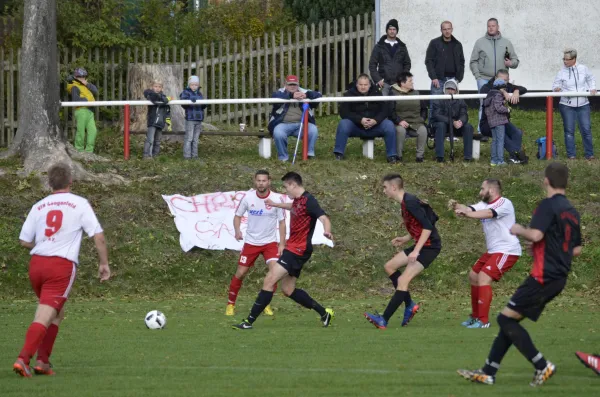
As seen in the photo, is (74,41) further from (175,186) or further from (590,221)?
(590,221)

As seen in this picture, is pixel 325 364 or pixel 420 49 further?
pixel 420 49

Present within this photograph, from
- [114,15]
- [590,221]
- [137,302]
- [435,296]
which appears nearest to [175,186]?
[137,302]

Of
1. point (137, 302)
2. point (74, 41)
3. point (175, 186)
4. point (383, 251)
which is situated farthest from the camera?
point (74, 41)

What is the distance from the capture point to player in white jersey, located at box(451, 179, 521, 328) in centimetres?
1340

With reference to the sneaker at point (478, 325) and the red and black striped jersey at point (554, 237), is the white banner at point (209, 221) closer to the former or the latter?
the sneaker at point (478, 325)

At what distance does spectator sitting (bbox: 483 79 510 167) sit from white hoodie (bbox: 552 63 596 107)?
1182 mm

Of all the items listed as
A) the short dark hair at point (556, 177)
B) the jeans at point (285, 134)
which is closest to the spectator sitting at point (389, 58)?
the jeans at point (285, 134)

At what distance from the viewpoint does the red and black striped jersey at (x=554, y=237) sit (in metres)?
9.02

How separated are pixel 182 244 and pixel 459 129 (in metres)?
5.93

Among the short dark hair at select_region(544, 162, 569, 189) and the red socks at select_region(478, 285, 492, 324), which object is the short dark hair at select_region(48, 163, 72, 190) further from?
the red socks at select_region(478, 285, 492, 324)

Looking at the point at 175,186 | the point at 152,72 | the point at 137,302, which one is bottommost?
the point at 137,302

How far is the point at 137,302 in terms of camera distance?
16859 millimetres

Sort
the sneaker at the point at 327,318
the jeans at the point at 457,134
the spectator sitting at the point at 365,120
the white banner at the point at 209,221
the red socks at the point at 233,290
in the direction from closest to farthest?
the sneaker at the point at 327,318, the red socks at the point at 233,290, the white banner at the point at 209,221, the spectator sitting at the point at 365,120, the jeans at the point at 457,134

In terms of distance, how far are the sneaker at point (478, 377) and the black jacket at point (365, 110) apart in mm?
12093
